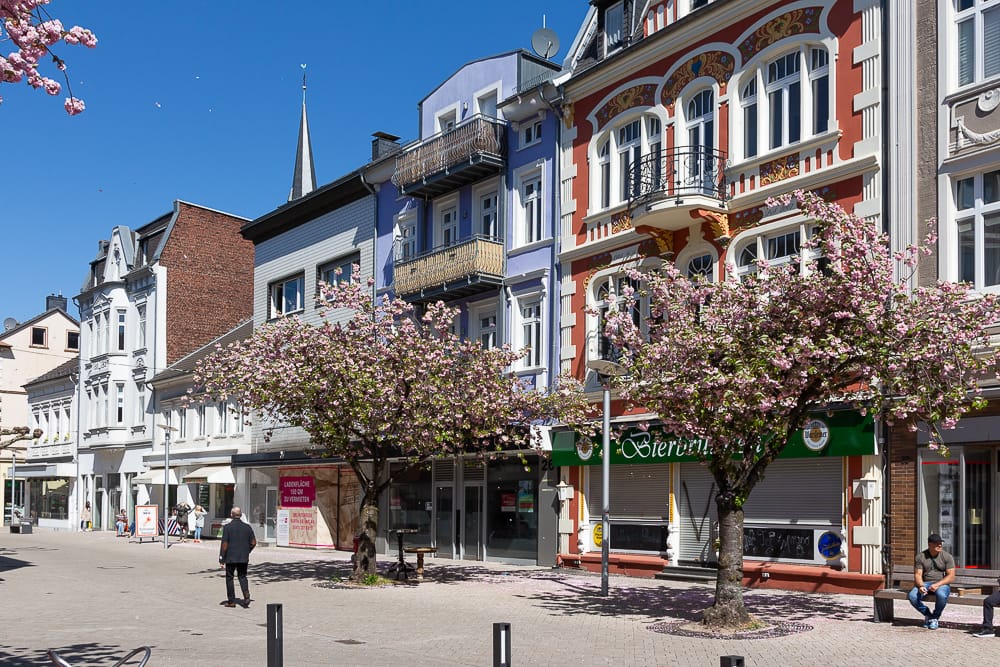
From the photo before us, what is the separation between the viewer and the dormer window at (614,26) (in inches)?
993

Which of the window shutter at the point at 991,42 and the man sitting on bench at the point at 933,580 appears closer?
the man sitting on bench at the point at 933,580

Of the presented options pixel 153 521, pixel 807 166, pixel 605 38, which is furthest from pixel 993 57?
pixel 153 521

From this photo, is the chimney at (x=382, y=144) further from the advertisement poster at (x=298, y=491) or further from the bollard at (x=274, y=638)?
the bollard at (x=274, y=638)

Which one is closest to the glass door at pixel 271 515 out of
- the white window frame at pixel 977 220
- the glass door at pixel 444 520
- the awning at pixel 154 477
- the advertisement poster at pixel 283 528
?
the advertisement poster at pixel 283 528

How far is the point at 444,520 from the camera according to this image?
2941cm

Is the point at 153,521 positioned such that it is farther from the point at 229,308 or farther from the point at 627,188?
the point at 627,188

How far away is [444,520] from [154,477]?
1801 centimetres

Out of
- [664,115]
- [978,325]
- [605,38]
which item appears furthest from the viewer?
[605,38]

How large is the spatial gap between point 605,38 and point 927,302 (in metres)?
13.9

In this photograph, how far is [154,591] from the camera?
2059 cm

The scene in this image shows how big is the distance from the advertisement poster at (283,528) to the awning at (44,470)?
2315 cm

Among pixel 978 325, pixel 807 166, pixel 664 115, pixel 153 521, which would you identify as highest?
pixel 664 115

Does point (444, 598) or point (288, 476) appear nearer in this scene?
point (444, 598)

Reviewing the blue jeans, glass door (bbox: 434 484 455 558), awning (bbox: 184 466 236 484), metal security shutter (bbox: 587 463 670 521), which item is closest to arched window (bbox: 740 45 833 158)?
metal security shutter (bbox: 587 463 670 521)
